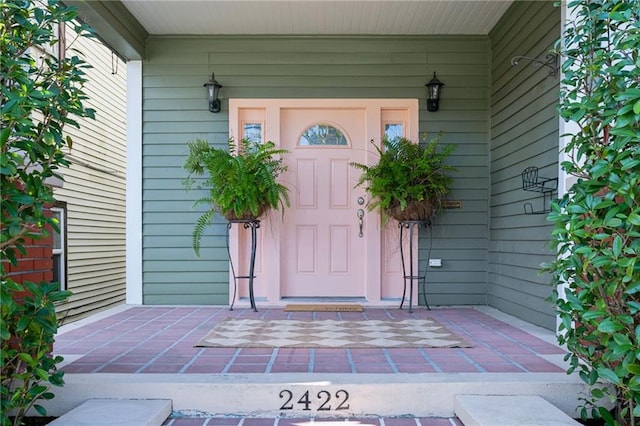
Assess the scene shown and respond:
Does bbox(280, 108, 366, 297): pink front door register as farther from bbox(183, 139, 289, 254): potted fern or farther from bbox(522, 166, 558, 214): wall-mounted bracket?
bbox(522, 166, 558, 214): wall-mounted bracket

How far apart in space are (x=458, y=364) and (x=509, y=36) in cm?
284

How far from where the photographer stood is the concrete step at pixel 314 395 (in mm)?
1950

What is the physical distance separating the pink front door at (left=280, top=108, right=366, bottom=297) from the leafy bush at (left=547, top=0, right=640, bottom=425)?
7.87 feet

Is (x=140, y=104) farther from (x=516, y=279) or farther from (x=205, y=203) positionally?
(x=516, y=279)

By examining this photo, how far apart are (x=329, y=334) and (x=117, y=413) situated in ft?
4.67

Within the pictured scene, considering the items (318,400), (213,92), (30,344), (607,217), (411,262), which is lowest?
(318,400)

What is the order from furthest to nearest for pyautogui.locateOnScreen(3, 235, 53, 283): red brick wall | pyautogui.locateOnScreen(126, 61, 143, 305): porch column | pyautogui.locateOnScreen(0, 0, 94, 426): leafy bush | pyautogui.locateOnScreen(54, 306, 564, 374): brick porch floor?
1. pyautogui.locateOnScreen(126, 61, 143, 305): porch column
2. pyautogui.locateOnScreen(54, 306, 564, 374): brick porch floor
3. pyautogui.locateOnScreen(3, 235, 53, 283): red brick wall
4. pyautogui.locateOnScreen(0, 0, 94, 426): leafy bush

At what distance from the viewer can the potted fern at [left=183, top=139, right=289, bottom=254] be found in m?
3.55

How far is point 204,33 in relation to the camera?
4066 mm

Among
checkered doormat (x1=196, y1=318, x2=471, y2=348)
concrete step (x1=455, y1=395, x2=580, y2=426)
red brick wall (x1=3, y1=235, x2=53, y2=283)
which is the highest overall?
red brick wall (x1=3, y1=235, x2=53, y2=283)

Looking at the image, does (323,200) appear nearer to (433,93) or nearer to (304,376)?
(433,93)

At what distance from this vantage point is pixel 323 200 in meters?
4.12

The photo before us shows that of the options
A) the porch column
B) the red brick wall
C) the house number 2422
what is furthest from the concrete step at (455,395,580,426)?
the porch column

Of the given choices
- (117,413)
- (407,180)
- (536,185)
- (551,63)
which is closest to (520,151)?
(536,185)
